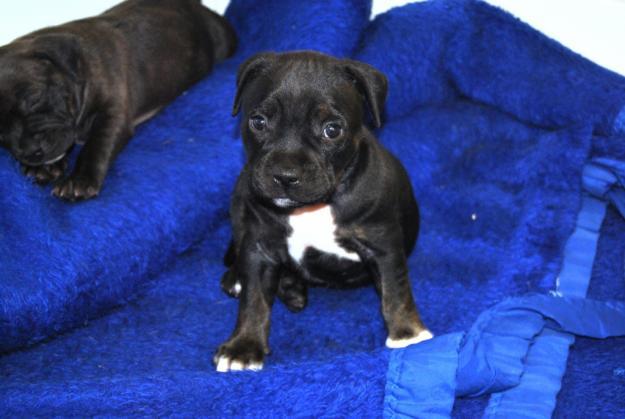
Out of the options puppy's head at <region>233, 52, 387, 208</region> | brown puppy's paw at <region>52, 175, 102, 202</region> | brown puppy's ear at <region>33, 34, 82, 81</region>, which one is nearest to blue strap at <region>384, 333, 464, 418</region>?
puppy's head at <region>233, 52, 387, 208</region>

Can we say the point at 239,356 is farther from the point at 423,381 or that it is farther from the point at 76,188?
the point at 76,188

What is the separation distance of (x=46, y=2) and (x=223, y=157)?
1872 millimetres

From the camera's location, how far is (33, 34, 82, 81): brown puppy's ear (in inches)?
168

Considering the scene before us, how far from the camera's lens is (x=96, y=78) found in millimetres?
4652

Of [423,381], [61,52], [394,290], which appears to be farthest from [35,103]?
[423,381]

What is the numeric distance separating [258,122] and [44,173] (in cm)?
150

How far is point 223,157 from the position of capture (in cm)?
464

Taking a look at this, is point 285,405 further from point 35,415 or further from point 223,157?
point 223,157

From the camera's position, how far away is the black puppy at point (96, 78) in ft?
13.4

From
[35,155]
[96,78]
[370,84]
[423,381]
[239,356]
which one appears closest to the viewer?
[423,381]

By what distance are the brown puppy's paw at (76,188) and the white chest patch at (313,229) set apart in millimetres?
1202

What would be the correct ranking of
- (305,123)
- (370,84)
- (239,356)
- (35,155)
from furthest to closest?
(35,155)
(239,356)
(370,84)
(305,123)

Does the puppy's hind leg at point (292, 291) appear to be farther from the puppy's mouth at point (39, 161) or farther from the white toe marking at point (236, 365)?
the puppy's mouth at point (39, 161)

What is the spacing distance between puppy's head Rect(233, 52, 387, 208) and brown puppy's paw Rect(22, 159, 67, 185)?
53.5 inches
